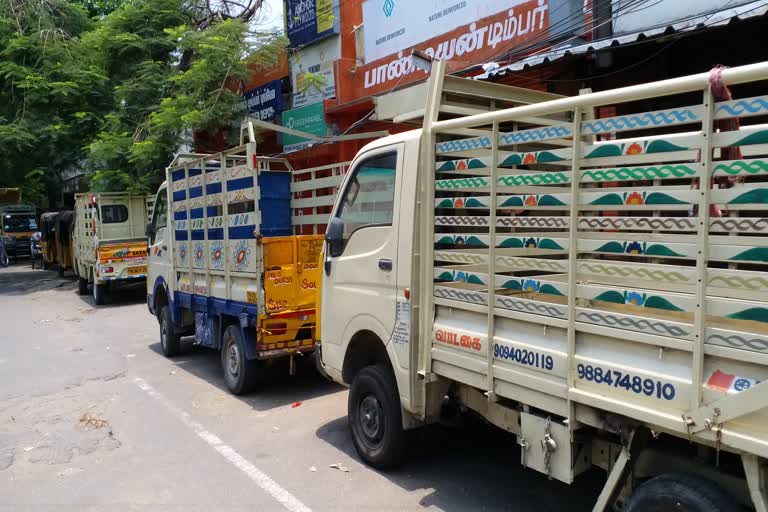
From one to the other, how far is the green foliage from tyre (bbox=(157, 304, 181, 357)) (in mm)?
6201

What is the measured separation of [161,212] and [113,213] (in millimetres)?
7104

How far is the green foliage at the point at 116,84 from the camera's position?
14.3 metres

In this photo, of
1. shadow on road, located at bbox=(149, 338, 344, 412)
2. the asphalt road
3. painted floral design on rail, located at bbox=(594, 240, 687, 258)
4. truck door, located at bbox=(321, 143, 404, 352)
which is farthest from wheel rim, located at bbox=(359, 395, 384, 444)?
painted floral design on rail, located at bbox=(594, 240, 687, 258)

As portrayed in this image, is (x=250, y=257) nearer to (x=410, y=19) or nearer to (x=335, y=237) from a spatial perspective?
(x=335, y=237)

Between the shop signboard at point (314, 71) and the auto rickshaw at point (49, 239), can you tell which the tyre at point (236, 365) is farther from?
the auto rickshaw at point (49, 239)

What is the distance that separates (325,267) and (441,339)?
4.89 ft

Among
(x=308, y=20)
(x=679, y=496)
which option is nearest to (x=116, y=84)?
(x=308, y=20)

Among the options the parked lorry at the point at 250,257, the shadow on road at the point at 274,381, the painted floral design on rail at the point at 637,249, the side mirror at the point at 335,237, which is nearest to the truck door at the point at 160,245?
the parked lorry at the point at 250,257

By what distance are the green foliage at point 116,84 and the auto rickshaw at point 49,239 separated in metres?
2.35

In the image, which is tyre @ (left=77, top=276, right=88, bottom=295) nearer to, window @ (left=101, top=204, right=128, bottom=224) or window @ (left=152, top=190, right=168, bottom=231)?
window @ (left=101, top=204, right=128, bottom=224)

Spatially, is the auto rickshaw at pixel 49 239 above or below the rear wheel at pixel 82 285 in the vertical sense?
above

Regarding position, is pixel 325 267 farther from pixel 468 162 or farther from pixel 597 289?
pixel 597 289

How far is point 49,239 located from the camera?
2148 cm

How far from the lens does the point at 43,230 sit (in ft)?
72.4
